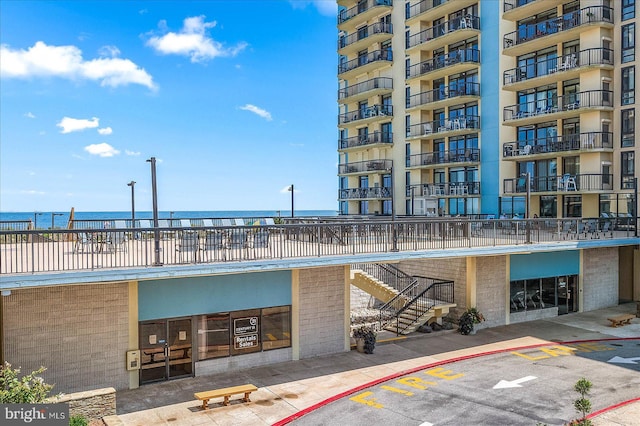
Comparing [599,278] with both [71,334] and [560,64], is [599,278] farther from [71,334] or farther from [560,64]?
[71,334]

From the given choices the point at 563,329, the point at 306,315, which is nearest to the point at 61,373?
the point at 306,315

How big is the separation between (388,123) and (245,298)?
114 feet

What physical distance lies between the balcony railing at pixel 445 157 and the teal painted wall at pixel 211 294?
26283 mm

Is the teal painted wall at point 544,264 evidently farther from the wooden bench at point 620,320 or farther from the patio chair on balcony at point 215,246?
the patio chair on balcony at point 215,246

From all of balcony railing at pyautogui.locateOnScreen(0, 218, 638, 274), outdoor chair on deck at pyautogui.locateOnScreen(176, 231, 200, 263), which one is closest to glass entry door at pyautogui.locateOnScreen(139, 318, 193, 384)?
balcony railing at pyautogui.locateOnScreen(0, 218, 638, 274)

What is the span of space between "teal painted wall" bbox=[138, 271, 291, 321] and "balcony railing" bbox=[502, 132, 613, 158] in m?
23.6

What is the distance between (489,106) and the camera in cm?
4044

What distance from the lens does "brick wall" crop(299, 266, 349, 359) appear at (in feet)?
68.4

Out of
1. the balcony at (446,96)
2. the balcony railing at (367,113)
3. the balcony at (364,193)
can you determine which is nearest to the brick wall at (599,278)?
the balcony at (446,96)

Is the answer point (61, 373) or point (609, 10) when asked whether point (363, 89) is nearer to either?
point (609, 10)

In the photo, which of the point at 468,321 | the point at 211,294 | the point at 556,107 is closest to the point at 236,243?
the point at 211,294

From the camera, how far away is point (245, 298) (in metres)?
19.5

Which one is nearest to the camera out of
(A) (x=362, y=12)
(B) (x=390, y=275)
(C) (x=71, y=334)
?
(C) (x=71, y=334)

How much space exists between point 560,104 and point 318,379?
27007mm
